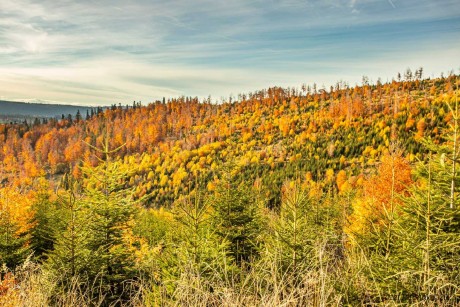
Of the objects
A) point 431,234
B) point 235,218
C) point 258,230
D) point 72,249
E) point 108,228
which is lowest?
point 258,230

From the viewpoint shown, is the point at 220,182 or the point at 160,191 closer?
the point at 220,182

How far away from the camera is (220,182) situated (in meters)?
13.5

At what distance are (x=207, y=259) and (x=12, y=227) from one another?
13724mm

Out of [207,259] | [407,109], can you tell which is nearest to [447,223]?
[207,259]

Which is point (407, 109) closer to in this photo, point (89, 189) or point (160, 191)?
point (160, 191)

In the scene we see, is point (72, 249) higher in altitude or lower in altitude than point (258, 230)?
higher

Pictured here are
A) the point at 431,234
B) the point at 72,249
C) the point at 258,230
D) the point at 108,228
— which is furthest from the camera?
the point at 258,230

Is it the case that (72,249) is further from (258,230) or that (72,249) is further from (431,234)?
(431,234)

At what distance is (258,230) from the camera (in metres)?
13.2

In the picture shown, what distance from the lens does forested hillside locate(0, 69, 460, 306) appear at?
5.36 m

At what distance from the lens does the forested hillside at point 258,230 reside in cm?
536

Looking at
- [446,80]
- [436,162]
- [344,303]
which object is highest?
[446,80]

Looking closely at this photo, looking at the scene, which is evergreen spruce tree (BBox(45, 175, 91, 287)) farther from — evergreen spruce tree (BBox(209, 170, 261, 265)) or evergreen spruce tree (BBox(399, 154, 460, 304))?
evergreen spruce tree (BBox(399, 154, 460, 304))

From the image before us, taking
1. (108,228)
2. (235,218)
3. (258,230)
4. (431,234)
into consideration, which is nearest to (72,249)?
(108,228)
